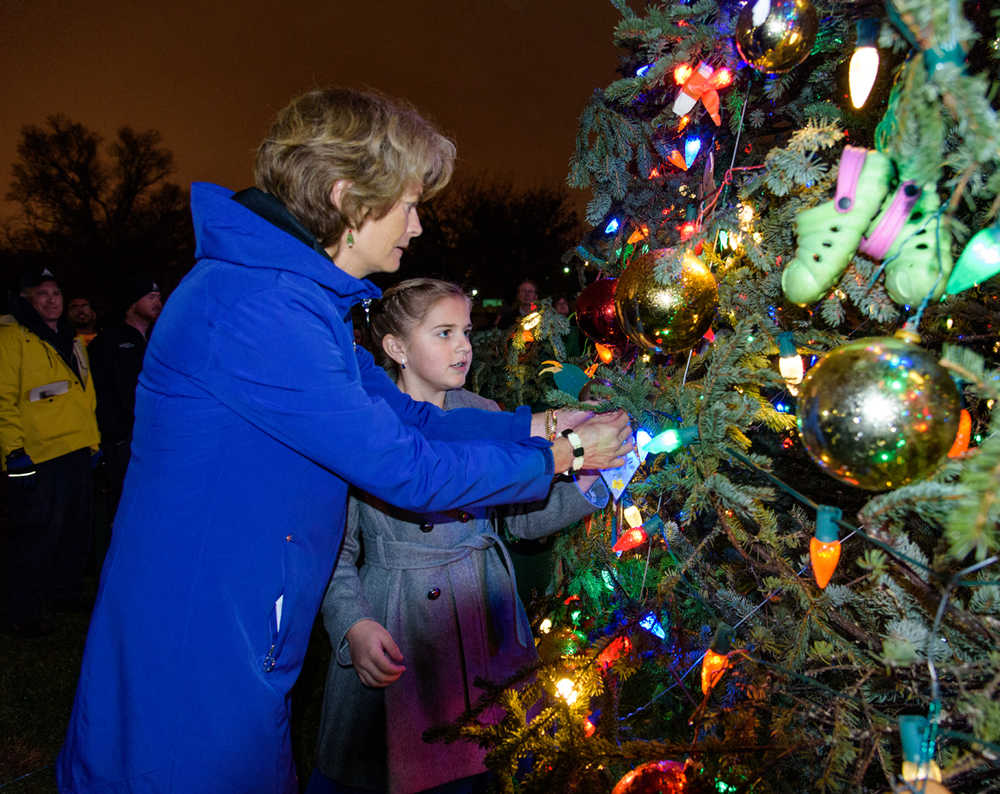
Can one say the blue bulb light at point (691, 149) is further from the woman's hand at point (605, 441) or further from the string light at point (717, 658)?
the string light at point (717, 658)

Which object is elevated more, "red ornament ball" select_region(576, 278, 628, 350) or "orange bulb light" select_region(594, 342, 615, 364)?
"red ornament ball" select_region(576, 278, 628, 350)

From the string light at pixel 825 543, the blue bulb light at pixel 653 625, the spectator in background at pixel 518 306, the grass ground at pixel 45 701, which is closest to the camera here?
the string light at pixel 825 543

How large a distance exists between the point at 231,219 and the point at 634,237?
56.1 inches

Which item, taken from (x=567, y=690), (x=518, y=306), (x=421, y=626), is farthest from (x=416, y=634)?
(x=518, y=306)

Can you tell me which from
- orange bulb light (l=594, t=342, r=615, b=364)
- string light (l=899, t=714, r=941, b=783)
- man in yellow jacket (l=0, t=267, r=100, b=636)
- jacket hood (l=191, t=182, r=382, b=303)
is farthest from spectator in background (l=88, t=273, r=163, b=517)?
string light (l=899, t=714, r=941, b=783)

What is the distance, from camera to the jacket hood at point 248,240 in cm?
160

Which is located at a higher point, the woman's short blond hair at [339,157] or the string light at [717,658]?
the woman's short blond hair at [339,157]

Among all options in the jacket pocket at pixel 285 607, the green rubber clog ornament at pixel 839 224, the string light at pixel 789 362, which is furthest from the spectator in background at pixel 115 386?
the green rubber clog ornament at pixel 839 224

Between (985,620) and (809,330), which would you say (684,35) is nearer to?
(809,330)

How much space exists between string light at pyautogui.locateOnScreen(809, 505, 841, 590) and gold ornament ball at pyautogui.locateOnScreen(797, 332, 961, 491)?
0.90ft

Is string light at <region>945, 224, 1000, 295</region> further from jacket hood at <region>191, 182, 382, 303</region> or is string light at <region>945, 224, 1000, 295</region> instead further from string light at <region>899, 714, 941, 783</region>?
jacket hood at <region>191, 182, 382, 303</region>

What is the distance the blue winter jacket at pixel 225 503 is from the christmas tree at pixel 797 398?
0.60 m

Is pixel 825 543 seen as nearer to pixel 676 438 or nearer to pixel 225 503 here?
pixel 676 438

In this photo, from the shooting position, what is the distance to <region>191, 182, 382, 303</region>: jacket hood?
5.26 ft
